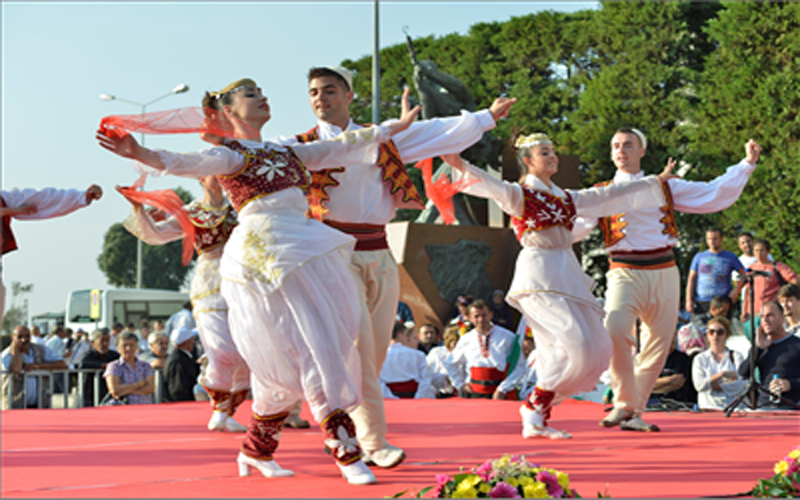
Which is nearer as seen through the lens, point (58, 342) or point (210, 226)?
point (210, 226)

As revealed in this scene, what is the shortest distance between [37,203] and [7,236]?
0.27 metres

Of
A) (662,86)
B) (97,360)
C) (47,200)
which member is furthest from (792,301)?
(662,86)

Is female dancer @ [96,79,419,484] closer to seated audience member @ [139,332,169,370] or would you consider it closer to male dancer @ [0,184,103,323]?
male dancer @ [0,184,103,323]

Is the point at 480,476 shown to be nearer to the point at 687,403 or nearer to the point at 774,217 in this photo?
the point at 687,403

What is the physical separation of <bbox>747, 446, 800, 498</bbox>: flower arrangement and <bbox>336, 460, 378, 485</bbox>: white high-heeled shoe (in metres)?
1.41

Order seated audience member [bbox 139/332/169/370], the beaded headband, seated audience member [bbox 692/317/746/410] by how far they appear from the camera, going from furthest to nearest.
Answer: seated audience member [bbox 139/332/169/370]
seated audience member [bbox 692/317/746/410]
the beaded headband

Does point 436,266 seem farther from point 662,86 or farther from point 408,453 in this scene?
point 662,86

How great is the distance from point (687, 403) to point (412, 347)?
3061 millimetres

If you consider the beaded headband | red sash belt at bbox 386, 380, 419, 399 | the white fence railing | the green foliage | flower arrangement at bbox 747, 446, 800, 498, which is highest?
the green foliage

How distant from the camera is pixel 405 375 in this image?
8.92 meters

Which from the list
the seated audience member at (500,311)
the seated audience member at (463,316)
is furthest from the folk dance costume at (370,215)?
the seated audience member at (500,311)

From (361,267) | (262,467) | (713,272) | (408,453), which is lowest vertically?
(408,453)

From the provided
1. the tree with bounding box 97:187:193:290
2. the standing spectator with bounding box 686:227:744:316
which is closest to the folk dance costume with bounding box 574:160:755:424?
the standing spectator with bounding box 686:227:744:316

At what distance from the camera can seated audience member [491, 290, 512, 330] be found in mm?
12122
